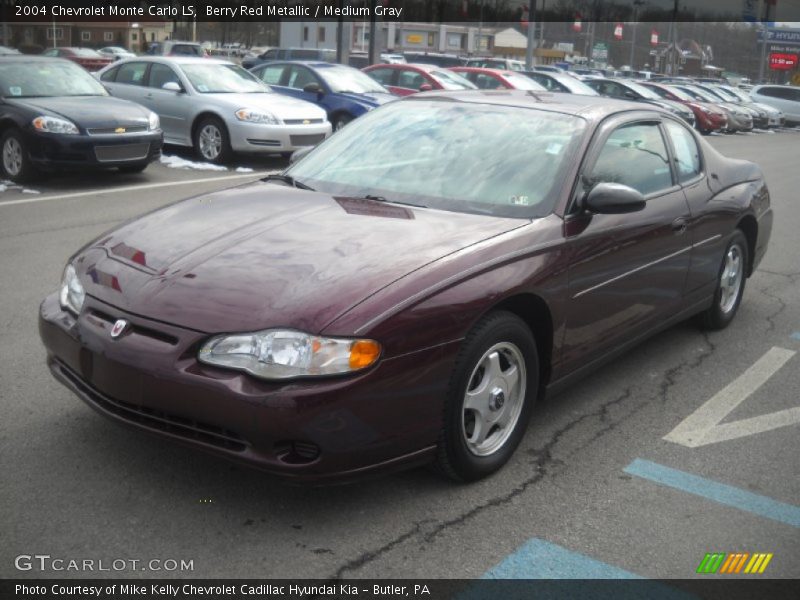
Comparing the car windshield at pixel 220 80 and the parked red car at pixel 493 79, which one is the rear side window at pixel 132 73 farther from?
the parked red car at pixel 493 79

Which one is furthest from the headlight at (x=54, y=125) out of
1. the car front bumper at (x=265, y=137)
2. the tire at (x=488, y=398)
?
the tire at (x=488, y=398)

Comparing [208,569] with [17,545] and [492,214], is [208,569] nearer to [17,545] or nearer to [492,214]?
[17,545]

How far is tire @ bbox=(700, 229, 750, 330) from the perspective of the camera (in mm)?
5809

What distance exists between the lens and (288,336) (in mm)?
3041

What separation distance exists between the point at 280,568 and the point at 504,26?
12554cm

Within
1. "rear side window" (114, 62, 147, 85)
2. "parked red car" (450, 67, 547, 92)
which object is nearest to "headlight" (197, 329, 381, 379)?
"rear side window" (114, 62, 147, 85)

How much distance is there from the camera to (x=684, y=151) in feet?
17.6

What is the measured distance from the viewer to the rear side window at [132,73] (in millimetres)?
14328

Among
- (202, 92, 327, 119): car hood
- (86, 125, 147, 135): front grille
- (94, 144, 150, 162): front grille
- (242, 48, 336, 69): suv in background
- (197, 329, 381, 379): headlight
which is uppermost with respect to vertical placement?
(242, 48, 336, 69): suv in background

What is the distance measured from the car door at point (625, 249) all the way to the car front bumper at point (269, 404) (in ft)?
3.38

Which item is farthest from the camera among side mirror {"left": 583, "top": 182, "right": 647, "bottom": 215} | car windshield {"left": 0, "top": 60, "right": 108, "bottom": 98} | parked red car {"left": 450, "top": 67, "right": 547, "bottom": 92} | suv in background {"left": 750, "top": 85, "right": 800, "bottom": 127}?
suv in background {"left": 750, "top": 85, "right": 800, "bottom": 127}

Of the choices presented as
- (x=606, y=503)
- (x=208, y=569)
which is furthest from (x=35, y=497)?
(x=606, y=503)

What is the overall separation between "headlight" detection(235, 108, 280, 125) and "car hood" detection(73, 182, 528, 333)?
9.12 m

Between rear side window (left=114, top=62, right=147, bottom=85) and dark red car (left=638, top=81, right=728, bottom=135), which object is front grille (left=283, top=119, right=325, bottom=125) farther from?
dark red car (left=638, top=81, right=728, bottom=135)
